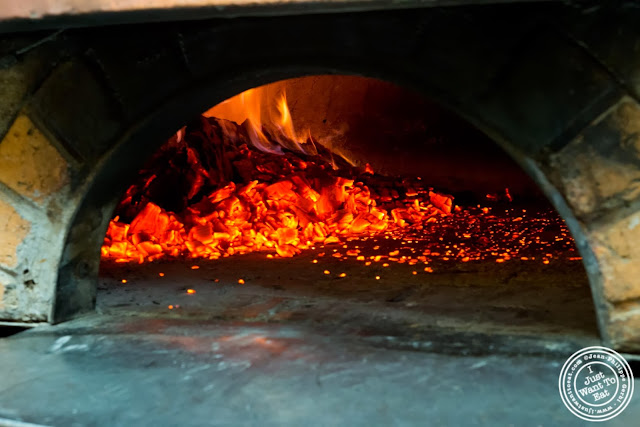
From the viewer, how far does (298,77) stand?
195 cm

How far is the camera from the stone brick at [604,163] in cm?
145

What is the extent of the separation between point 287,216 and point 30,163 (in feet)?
6.85

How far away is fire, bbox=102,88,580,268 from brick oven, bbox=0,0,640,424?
0.91 metres

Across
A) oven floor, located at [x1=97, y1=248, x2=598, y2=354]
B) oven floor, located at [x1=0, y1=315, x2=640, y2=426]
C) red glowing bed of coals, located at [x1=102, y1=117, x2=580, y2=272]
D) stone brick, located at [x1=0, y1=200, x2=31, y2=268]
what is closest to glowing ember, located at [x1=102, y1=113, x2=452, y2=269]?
red glowing bed of coals, located at [x1=102, y1=117, x2=580, y2=272]

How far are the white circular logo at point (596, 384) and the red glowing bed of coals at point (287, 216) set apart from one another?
5.00 feet

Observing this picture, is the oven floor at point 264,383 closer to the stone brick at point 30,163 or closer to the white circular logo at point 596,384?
the white circular logo at point 596,384

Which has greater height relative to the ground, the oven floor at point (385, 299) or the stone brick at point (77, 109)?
the stone brick at point (77, 109)

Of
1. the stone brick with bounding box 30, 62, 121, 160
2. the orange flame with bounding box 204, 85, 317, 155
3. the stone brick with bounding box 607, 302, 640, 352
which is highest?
the orange flame with bounding box 204, 85, 317, 155

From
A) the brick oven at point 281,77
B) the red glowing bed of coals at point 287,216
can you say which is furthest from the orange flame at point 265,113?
the brick oven at point 281,77

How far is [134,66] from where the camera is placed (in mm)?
1863

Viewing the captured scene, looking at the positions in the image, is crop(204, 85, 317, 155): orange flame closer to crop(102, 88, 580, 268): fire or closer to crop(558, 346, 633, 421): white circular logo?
crop(102, 88, 580, 268): fire

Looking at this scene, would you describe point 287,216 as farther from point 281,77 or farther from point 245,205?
point 281,77

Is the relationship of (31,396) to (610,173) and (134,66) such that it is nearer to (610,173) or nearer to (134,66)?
(134,66)

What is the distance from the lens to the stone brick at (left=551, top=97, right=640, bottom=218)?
1447 mm
